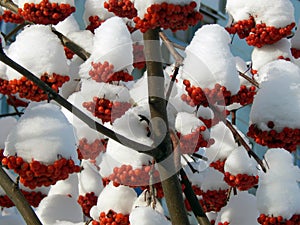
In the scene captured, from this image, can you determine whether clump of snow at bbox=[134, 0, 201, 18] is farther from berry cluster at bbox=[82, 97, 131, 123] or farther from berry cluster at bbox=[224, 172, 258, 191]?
berry cluster at bbox=[224, 172, 258, 191]

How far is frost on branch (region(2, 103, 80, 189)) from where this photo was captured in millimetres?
1856

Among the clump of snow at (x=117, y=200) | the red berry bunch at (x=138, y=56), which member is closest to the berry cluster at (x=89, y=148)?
the clump of snow at (x=117, y=200)

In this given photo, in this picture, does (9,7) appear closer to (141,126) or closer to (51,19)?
(51,19)

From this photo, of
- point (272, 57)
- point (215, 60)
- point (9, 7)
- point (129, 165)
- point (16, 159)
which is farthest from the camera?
point (272, 57)

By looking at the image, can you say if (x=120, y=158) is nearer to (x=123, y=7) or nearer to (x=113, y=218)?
(x=113, y=218)

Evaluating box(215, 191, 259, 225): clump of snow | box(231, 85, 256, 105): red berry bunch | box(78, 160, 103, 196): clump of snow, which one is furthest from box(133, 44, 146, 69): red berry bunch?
box(215, 191, 259, 225): clump of snow

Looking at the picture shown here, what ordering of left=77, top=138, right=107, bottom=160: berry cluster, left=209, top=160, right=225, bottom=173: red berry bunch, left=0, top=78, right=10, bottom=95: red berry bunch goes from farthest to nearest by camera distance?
left=209, top=160, right=225, bottom=173: red berry bunch, left=77, top=138, right=107, bottom=160: berry cluster, left=0, top=78, right=10, bottom=95: red berry bunch

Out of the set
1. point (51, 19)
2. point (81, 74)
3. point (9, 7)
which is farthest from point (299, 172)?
point (9, 7)

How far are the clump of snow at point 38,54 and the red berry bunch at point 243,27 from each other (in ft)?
2.36

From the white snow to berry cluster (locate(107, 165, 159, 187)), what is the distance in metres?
0.23

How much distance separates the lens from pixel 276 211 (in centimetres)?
233

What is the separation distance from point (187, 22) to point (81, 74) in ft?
2.26

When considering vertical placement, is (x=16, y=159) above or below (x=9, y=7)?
A: below

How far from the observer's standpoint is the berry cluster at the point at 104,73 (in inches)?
88.5
